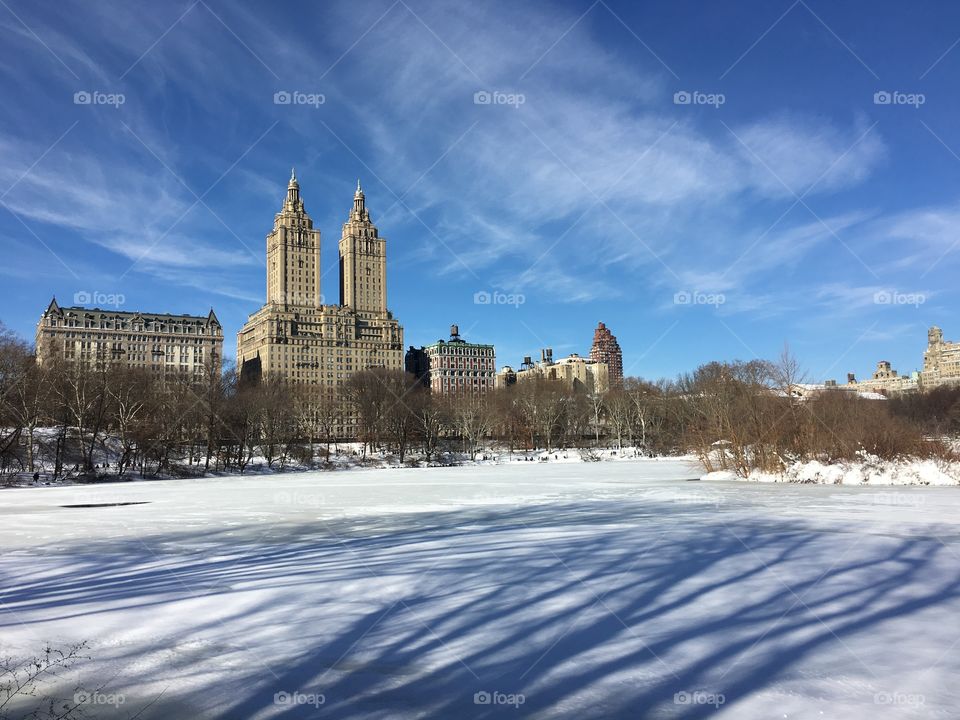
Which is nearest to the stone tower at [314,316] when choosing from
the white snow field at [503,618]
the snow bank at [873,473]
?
the snow bank at [873,473]

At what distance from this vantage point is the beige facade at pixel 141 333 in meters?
162

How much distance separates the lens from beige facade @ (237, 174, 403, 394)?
16875 centimetres

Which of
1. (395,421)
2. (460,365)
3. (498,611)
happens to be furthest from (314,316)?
(498,611)

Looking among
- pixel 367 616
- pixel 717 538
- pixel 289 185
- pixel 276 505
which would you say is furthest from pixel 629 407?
pixel 289 185

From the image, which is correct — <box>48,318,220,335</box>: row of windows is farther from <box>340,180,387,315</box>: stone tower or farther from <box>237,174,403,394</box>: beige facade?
<box>340,180,387,315</box>: stone tower

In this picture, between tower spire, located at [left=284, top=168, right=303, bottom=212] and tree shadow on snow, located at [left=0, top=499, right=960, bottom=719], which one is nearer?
tree shadow on snow, located at [left=0, top=499, right=960, bottom=719]

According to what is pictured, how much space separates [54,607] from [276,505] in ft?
44.0

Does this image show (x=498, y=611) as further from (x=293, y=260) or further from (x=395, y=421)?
(x=293, y=260)

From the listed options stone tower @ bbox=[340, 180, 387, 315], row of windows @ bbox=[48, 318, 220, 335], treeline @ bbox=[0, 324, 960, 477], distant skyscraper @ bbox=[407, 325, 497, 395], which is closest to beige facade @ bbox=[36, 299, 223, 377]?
row of windows @ bbox=[48, 318, 220, 335]

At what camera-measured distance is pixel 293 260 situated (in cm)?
18550

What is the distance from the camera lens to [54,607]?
8.21 metres

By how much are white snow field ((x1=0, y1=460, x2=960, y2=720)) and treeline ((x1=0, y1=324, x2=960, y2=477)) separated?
783 inches

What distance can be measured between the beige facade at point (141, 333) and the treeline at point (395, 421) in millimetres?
84325

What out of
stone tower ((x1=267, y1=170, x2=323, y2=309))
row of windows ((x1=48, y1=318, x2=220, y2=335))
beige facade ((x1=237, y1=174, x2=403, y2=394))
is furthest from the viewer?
stone tower ((x1=267, y1=170, x2=323, y2=309))
